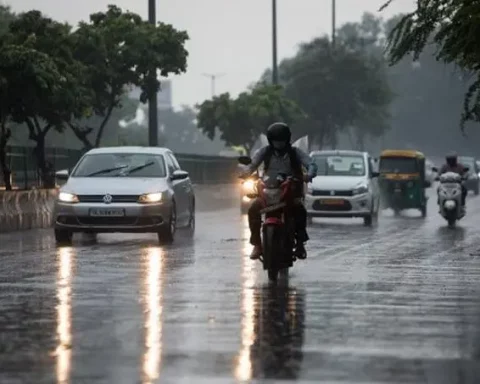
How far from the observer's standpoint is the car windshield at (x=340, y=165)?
1545 inches

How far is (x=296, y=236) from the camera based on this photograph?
61.9 feet

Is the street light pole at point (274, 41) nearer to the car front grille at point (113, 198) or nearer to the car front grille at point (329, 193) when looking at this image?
the car front grille at point (329, 193)

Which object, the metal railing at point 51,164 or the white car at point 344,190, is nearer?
the white car at point 344,190

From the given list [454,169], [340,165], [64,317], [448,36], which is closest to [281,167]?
[448,36]

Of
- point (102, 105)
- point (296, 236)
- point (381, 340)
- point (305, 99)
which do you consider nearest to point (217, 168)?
point (102, 105)

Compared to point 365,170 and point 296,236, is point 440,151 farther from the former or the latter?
point 296,236

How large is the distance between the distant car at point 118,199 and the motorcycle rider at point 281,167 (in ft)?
25.8

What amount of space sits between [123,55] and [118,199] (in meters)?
22.1

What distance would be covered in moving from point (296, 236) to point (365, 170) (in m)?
20.4

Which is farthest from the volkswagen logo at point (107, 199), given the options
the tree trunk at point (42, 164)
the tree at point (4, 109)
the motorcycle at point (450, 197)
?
the tree trunk at point (42, 164)

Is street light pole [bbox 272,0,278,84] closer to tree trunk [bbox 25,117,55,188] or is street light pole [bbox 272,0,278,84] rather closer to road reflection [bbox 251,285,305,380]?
tree trunk [bbox 25,117,55,188]

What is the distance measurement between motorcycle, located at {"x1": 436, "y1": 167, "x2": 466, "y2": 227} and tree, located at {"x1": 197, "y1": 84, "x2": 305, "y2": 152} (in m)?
37.6

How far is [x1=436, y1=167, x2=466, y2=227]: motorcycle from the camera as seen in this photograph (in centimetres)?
3566

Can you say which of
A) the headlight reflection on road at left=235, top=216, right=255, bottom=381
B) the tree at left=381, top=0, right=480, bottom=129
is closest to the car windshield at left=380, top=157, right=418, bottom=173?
the headlight reflection on road at left=235, top=216, right=255, bottom=381
